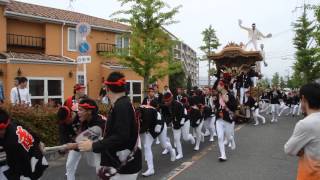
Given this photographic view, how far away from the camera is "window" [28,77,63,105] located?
20344 millimetres

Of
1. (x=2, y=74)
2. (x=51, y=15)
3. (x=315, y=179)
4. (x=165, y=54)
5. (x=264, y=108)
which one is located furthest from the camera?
(x=264, y=108)

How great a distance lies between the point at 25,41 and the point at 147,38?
724cm

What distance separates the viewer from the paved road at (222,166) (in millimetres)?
7980

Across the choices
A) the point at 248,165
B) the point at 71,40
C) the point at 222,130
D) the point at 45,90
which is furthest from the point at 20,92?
the point at 71,40

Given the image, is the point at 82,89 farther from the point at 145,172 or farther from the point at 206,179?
the point at 206,179

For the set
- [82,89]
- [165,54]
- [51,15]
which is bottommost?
[82,89]

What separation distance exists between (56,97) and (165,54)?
20.2 ft

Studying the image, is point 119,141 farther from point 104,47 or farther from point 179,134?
point 104,47

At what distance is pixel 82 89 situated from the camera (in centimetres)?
863

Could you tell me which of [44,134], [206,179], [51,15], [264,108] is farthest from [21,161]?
[264,108]

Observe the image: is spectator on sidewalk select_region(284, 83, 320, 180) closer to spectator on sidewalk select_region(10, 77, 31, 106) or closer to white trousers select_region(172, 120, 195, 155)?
white trousers select_region(172, 120, 195, 155)

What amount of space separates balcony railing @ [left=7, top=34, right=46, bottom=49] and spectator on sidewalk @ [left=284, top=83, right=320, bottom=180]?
19.9 m

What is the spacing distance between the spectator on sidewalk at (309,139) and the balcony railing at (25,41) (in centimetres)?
1991

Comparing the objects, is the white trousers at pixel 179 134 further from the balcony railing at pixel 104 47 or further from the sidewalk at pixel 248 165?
the balcony railing at pixel 104 47
